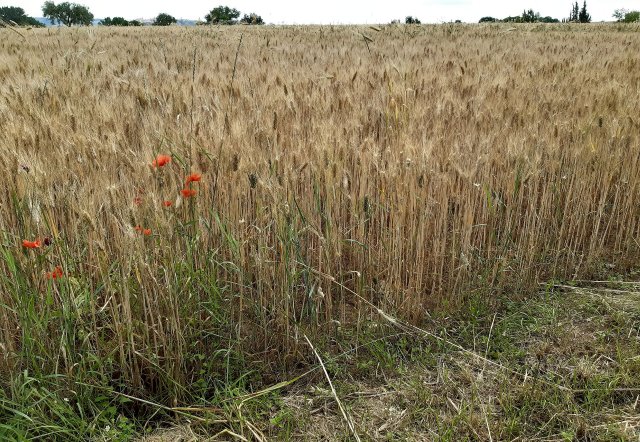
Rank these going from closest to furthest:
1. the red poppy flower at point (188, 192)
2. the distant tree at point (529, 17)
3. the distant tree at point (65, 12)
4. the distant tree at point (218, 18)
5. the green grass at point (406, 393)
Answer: the green grass at point (406, 393) → the red poppy flower at point (188, 192) → the distant tree at point (218, 18) → the distant tree at point (529, 17) → the distant tree at point (65, 12)

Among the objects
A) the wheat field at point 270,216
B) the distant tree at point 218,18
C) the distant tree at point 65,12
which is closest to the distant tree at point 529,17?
the distant tree at point 218,18

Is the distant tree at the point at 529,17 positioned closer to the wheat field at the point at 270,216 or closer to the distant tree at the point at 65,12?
the wheat field at the point at 270,216

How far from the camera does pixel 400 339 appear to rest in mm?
2080

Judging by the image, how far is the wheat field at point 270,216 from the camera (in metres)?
1.71

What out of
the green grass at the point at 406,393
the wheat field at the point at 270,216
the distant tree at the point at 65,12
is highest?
the distant tree at the point at 65,12

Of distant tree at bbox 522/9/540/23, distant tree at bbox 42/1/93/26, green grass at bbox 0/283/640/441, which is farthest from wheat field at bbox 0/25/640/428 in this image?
distant tree at bbox 42/1/93/26

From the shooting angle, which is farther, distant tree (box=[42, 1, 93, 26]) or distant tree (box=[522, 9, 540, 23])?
distant tree (box=[42, 1, 93, 26])

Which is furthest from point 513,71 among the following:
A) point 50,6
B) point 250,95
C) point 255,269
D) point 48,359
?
point 50,6

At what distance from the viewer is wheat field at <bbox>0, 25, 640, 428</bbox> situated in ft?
5.60

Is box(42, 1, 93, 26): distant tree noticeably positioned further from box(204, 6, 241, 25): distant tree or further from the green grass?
the green grass

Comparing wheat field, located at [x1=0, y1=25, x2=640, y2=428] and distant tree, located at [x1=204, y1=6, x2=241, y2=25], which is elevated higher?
distant tree, located at [x1=204, y1=6, x2=241, y2=25]

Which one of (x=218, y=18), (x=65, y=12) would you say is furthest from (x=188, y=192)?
(x=65, y=12)

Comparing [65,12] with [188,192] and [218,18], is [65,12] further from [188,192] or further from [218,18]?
[188,192]

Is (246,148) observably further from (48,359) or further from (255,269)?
(48,359)
